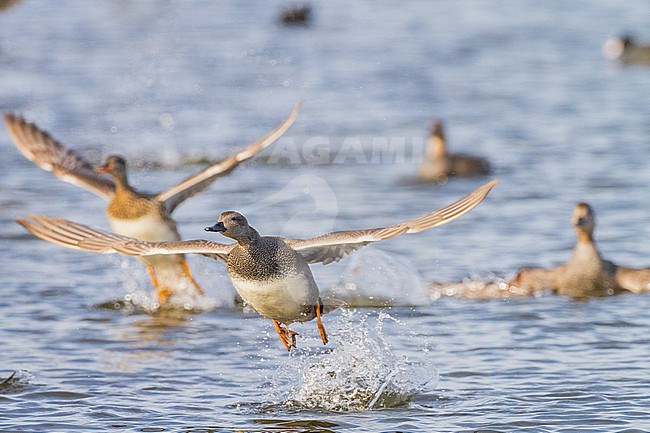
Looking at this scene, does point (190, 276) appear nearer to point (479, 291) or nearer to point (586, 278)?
point (479, 291)

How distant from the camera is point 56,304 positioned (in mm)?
10688

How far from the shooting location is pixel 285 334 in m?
8.14

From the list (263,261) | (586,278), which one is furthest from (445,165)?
(263,261)

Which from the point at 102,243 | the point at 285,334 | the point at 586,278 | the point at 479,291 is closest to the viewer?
the point at 102,243

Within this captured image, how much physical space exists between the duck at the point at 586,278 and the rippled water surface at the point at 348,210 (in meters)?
0.17

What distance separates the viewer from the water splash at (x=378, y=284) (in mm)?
10430

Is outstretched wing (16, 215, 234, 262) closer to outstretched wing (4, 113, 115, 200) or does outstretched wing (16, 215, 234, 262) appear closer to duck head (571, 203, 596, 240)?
outstretched wing (4, 113, 115, 200)

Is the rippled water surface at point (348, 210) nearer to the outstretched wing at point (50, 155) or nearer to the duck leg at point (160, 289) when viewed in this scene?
the duck leg at point (160, 289)

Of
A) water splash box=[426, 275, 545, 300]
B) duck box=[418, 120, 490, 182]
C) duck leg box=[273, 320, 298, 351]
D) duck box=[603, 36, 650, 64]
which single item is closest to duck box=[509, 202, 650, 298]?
water splash box=[426, 275, 545, 300]

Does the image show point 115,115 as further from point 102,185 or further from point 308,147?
point 102,185

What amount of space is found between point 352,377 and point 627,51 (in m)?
16.8

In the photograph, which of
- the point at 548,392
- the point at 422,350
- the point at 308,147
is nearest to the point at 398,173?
the point at 308,147

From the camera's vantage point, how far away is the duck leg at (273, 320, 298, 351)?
798cm

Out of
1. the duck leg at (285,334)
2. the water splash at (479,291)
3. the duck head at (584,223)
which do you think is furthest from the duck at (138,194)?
the duck head at (584,223)
